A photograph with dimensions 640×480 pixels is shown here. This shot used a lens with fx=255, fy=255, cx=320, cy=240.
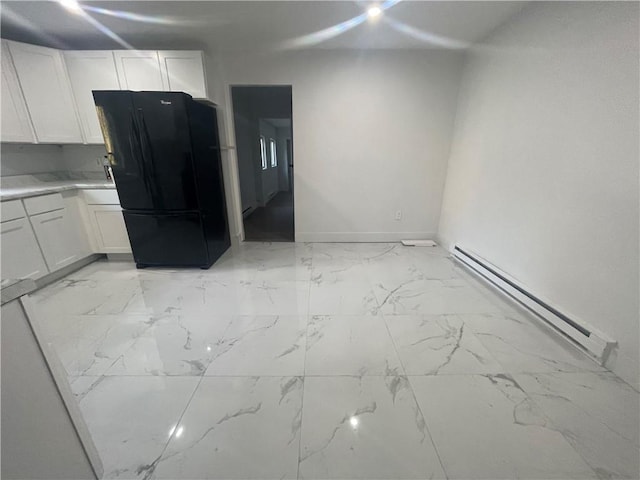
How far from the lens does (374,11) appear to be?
7.11 feet

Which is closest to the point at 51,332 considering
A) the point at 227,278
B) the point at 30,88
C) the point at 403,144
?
the point at 227,278

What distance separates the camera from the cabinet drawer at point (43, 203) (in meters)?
2.27

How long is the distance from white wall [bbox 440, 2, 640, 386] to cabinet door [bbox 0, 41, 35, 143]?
4.65 meters

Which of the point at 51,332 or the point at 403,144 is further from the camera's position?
the point at 403,144

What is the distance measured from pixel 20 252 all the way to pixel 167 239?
1.10 metres

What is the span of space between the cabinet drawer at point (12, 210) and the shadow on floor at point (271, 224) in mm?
2261

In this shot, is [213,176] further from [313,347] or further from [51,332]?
[313,347]

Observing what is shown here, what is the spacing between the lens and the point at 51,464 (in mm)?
802

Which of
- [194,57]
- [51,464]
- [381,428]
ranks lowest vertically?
[381,428]

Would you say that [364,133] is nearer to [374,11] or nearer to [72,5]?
[374,11]

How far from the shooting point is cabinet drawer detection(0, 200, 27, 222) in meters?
2.07

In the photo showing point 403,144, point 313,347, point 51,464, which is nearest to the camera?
point 51,464

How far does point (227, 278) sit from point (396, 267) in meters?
1.85

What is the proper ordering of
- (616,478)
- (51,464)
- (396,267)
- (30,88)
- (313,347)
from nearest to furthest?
(51,464), (616,478), (313,347), (30,88), (396,267)
